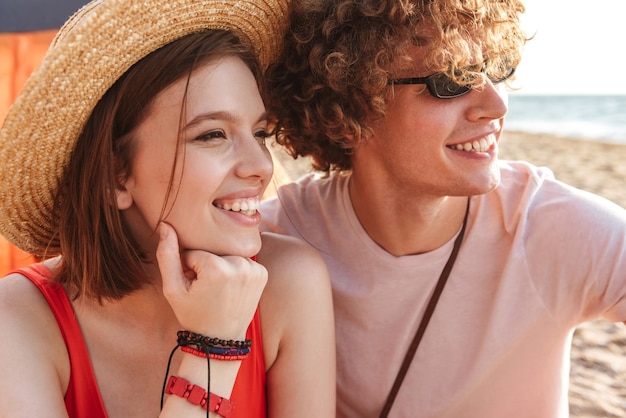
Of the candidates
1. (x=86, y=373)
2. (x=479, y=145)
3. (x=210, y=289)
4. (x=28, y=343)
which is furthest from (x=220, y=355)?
(x=479, y=145)

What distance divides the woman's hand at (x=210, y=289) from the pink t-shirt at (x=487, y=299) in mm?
716

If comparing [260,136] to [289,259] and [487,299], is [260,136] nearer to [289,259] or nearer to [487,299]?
[289,259]

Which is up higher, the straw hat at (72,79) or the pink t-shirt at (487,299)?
the straw hat at (72,79)

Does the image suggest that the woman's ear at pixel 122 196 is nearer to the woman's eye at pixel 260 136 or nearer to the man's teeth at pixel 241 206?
the man's teeth at pixel 241 206

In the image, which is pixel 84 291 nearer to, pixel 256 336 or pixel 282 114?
pixel 256 336

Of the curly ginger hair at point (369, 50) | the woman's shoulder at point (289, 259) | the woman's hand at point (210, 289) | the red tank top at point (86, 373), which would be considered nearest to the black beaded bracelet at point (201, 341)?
the woman's hand at point (210, 289)

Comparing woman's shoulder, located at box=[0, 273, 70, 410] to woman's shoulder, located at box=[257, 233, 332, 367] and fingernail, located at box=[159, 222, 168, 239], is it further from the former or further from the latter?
woman's shoulder, located at box=[257, 233, 332, 367]

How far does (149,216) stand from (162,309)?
41 cm

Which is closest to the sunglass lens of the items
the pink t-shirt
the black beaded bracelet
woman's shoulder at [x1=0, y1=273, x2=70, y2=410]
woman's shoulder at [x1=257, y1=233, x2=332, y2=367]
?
the pink t-shirt

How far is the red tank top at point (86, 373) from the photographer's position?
225cm

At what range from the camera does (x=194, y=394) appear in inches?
79.1

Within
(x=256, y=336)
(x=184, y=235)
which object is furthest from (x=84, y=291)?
(x=256, y=336)

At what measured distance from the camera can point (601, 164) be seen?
41.4 ft

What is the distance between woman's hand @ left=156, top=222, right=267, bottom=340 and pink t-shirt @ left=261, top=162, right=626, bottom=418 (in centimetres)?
72
